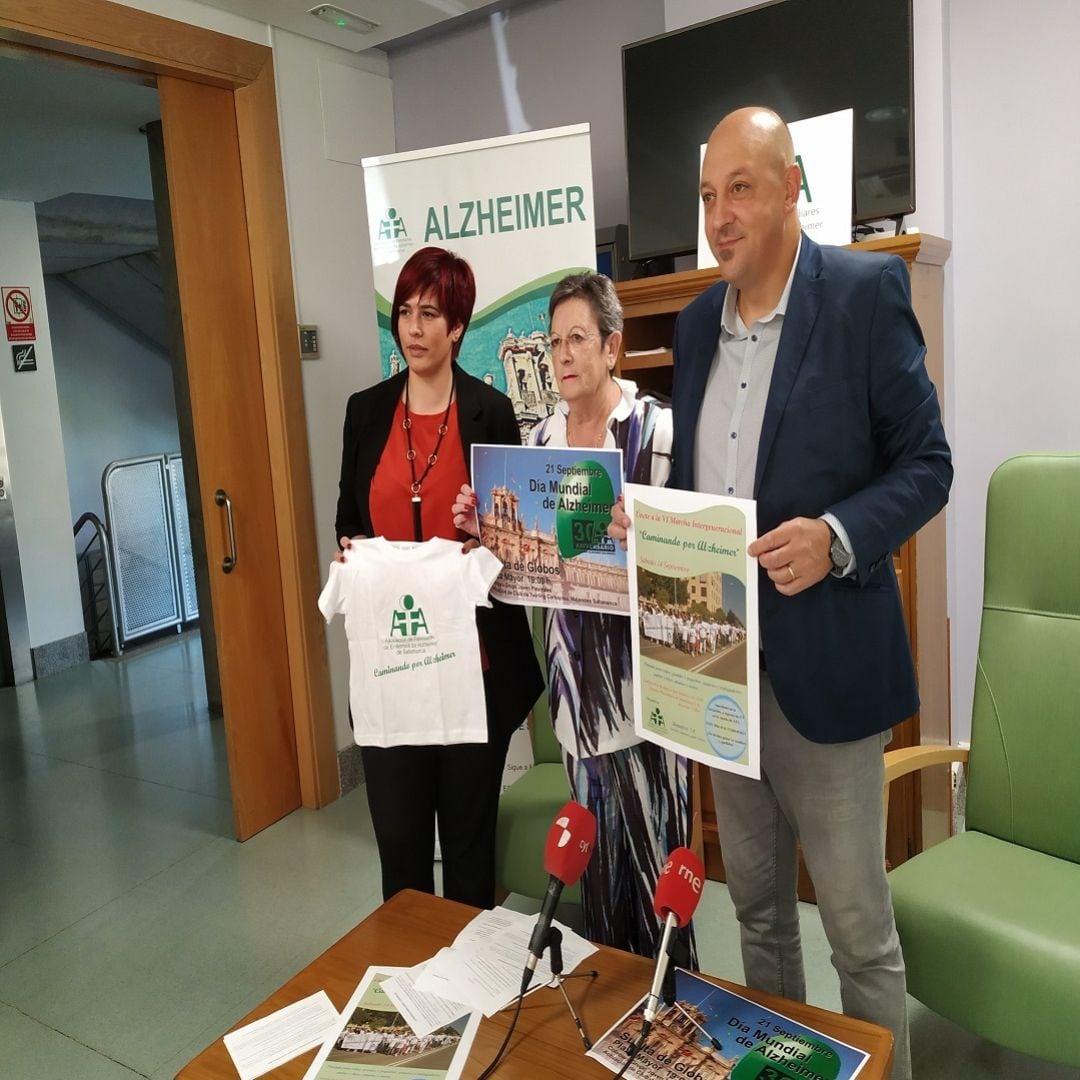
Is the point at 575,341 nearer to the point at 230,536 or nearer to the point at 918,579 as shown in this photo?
the point at 918,579

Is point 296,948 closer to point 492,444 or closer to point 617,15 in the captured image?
point 492,444

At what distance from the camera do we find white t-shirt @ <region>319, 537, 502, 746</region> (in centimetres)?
188

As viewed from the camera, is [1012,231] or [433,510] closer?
[433,510]

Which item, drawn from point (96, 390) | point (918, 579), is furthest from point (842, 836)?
point (96, 390)

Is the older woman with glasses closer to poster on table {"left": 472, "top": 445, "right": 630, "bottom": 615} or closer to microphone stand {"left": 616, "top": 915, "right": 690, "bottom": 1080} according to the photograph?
poster on table {"left": 472, "top": 445, "right": 630, "bottom": 615}

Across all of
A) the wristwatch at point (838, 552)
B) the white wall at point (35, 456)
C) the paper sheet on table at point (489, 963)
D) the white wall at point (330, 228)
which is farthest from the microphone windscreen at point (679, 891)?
the white wall at point (35, 456)

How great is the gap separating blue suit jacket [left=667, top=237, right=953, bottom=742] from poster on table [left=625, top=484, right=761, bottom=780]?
7cm

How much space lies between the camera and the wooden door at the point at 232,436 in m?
2.93

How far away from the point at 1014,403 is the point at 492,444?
1.62 meters

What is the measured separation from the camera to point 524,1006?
1.39m

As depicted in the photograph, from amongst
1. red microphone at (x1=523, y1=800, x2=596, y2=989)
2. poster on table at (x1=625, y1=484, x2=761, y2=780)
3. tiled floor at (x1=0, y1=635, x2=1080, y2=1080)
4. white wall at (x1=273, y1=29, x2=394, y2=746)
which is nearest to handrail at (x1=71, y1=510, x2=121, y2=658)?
tiled floor at (x1=0, y1=635, x2=1080, y2=1080)

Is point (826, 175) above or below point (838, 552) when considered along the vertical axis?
above

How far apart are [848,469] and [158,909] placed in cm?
238

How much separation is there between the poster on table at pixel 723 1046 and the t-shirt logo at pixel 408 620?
808mm
